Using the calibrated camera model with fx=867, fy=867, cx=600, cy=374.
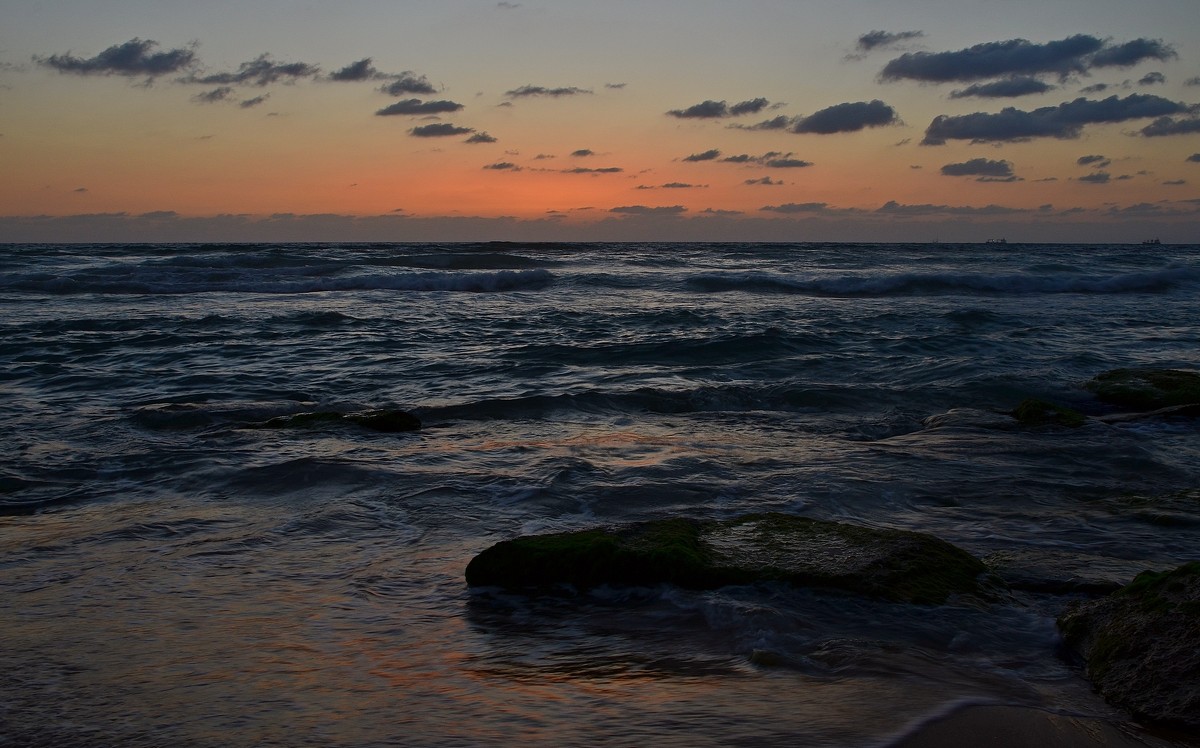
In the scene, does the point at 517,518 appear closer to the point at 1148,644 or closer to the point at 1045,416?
the point at 1148,644

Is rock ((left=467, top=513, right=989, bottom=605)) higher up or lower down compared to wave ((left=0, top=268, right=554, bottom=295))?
lower down

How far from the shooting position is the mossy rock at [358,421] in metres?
7.97

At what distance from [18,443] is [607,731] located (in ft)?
22.6

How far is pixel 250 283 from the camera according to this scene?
26734 millimetres

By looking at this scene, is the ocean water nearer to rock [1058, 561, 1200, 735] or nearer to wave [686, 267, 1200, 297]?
rock [1058, 561, 1200, 735]

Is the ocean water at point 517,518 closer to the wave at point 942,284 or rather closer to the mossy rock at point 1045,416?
the mossy rock at point 1045,416

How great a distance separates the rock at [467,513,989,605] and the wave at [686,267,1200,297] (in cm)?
2301

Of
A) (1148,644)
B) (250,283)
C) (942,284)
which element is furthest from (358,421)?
(942,284)

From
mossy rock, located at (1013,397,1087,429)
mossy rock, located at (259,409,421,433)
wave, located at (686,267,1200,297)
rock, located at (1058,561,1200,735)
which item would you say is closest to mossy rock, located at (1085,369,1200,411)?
mossy rock, located at (1013,397,1087,429)

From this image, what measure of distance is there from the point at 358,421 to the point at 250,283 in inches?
818

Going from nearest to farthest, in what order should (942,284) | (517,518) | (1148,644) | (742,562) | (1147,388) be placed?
(1148,644)
(742,562)
(517,518)
(1147,388)
(942,284)

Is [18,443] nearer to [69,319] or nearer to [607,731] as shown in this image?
[607,731]

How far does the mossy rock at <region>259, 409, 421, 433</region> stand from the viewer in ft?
26.1

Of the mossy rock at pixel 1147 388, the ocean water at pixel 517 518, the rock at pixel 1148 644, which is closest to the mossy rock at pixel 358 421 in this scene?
the ocean water at pixel 517 518
